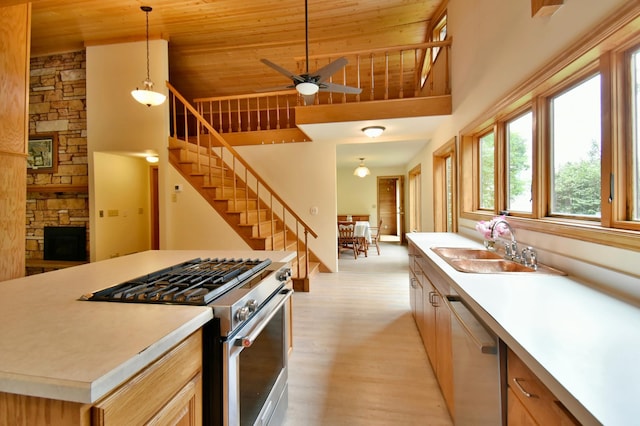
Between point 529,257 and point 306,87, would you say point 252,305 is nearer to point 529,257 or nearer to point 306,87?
point 529,257

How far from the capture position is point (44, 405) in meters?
0.59

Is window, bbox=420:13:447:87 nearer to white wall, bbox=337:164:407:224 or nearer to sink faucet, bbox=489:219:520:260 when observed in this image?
sink faucet, bbox=489:219:520:260

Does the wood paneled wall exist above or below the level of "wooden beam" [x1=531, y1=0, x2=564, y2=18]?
below

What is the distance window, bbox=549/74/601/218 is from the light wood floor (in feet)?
4.88

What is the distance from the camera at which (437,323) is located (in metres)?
1.79

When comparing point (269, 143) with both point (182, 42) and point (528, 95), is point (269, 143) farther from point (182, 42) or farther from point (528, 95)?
point (528, 95)

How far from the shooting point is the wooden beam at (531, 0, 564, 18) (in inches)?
57.9

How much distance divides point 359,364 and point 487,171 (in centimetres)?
232

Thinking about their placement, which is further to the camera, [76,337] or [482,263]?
[482,263]

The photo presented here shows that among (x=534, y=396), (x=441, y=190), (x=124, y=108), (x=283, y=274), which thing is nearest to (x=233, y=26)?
(x=124, y=108)

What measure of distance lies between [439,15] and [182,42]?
4.32 m

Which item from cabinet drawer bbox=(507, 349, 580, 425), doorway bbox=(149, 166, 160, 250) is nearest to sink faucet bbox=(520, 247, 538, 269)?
cabinet drawer bbox=(507, 349, 580, 425)

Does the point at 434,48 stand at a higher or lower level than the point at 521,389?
higher

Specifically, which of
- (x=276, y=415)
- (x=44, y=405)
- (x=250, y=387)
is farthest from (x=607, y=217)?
(x=44, y=405)
